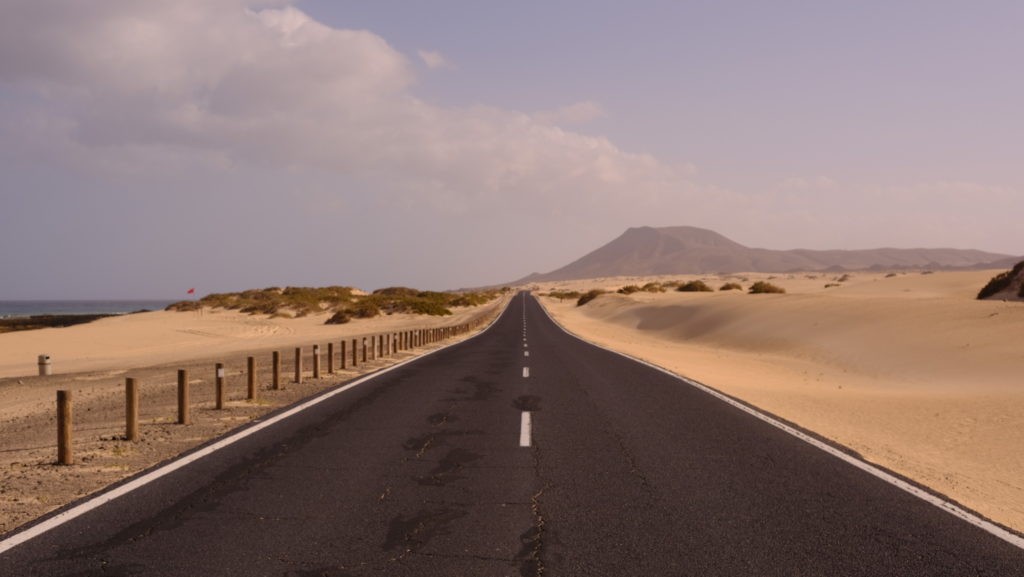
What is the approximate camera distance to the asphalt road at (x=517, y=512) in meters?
4.60

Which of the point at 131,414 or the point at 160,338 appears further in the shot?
the point at 160,338

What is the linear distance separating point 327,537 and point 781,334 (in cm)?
2943

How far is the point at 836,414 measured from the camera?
482 inches

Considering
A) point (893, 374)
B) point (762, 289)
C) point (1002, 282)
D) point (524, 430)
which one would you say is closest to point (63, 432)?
point (524, 430)

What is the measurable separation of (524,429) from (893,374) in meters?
15.2

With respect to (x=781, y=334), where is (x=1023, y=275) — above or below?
above

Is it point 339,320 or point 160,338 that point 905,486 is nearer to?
point 160,338

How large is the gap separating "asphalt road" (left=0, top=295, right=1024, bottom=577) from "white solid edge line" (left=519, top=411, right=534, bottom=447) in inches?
3.3

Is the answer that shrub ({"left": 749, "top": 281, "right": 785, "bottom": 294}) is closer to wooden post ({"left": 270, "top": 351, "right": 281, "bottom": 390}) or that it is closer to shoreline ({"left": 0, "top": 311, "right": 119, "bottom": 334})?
wooden post ({"left": 270, "top": 351, "right": 281, "bottom": 390})

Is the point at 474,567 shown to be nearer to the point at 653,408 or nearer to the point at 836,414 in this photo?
the point at 653,408

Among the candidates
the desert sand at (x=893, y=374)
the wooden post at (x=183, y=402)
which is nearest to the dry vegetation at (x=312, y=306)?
the desert sand at (x=893, y=374)

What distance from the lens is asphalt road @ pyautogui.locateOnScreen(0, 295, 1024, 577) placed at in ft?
15.1

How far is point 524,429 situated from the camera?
9539mm

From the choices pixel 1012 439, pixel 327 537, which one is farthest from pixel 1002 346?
pixel 327 537
